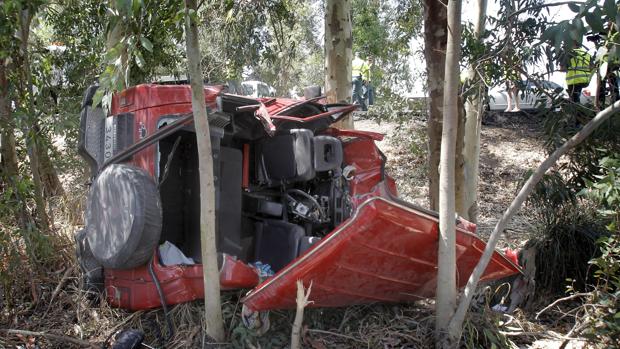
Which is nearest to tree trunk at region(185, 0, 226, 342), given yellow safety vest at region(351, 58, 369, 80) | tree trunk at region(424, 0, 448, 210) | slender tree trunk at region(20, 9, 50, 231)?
slender tree trunk at region(20, 9, 50, 231)

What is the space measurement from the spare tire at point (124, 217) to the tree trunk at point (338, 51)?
500 cm

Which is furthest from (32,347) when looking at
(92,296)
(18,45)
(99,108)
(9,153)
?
(18,45)

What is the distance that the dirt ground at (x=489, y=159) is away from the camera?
988cm

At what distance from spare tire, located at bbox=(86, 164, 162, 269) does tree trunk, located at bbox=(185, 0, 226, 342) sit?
412mm

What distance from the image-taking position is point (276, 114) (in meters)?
4.44

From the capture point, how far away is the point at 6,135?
5238 millimetres

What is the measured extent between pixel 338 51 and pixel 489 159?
16.8 ft

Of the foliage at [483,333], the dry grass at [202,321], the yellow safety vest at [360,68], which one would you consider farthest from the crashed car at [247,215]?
the yellow safety vest at [360,68]

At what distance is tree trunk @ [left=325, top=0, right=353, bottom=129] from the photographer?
851 centimetres

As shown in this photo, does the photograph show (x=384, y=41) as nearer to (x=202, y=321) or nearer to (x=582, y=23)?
(x=202, y=321)

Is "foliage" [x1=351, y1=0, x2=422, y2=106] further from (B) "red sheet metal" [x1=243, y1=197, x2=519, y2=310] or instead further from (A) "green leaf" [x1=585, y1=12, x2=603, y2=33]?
(A) "green leaf" [x1=585, y1=12, x2=603, y2=33]

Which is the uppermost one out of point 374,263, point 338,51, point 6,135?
point 338,51

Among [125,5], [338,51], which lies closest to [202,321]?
[125,5]

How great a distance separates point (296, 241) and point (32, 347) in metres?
2.03
